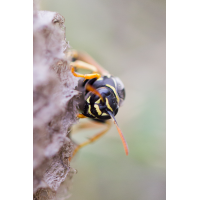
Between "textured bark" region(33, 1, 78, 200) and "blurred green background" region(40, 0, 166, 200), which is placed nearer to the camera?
"textured bark" region(33, 1, 78, 200)

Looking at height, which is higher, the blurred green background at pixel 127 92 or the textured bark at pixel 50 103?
the textured bark at pixel 50 103

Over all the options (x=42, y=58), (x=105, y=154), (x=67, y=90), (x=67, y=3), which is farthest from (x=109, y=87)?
(x=67, y=3)

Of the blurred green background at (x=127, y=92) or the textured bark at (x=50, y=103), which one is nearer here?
the textured bark at (x=50, y=103)

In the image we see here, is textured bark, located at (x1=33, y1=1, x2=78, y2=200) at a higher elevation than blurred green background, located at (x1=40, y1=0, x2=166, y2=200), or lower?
higher

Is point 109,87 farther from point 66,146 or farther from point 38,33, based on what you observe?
point 38,33

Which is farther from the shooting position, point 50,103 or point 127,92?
point 127,92
